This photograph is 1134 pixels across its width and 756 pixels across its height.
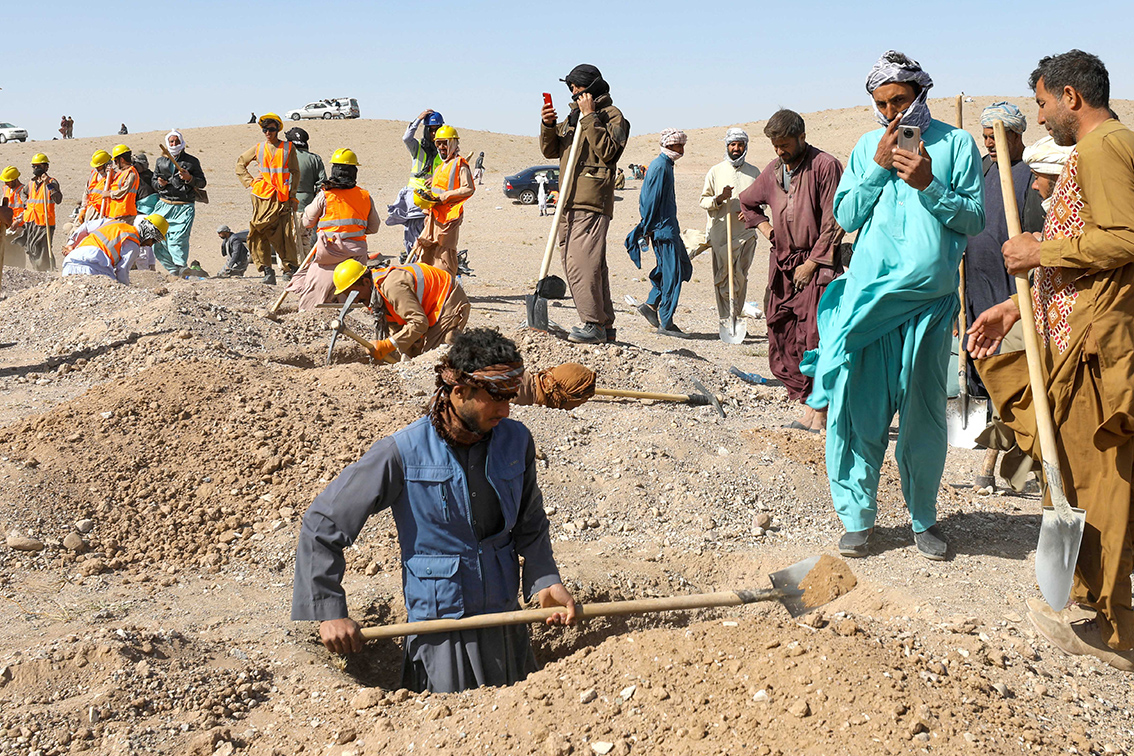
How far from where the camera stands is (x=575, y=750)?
8.63 ft

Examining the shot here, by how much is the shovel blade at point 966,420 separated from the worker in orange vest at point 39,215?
39.6 ft

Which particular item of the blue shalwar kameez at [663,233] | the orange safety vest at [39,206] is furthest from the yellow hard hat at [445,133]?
the orange safety vest at [39,206]

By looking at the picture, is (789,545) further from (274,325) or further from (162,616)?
(274,325)

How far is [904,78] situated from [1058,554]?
174 cm

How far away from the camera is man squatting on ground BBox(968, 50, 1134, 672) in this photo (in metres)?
3.01

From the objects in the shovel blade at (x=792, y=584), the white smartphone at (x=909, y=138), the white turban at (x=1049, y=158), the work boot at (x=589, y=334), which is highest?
the white smartphone at (x=909, y=138)

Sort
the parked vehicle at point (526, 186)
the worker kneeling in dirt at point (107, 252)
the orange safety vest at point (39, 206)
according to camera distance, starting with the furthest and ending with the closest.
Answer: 1. the parked vehicle at point (526, 186)
2. the orange safety vest at point (39, 206)
3. the worker kneeling in dirt at point (107, 252)

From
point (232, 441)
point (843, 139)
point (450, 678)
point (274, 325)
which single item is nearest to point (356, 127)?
point (843, 139)

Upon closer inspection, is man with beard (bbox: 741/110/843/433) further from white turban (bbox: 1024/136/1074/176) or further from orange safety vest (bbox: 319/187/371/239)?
orange safety vest (bbox: 319/187/371/239)

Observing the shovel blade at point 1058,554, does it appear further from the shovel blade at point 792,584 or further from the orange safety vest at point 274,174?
the orange safety vest at point 274,174

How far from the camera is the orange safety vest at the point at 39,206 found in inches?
533

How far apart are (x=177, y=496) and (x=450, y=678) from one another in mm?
2428

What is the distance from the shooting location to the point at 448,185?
9.24 meters

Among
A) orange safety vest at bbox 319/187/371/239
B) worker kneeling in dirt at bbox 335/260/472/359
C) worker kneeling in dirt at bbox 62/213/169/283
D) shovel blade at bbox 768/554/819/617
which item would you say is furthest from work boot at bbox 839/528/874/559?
worker kneeling in dirt at bbox 62/213/169/283
